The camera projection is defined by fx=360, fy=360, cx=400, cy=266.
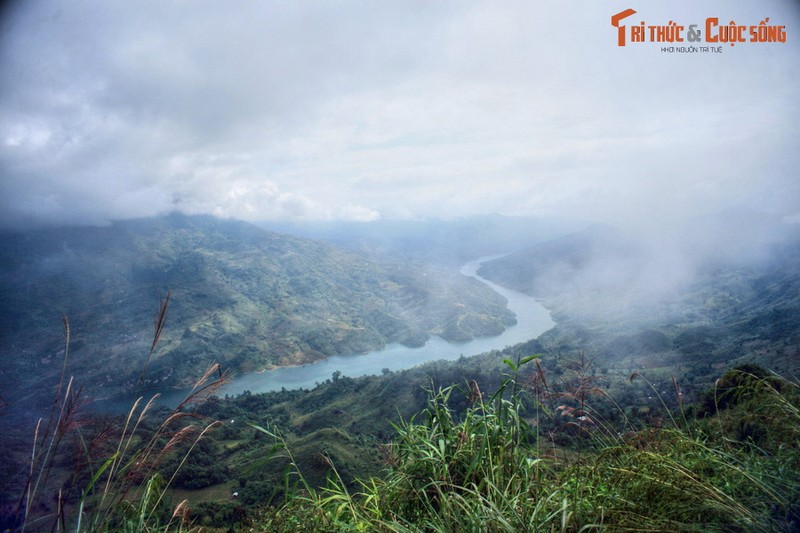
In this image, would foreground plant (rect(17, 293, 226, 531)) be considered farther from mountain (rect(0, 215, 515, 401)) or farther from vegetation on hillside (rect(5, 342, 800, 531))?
mountain (rect(0, 215, 515, 401))

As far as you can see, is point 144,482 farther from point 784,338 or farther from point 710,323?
point 710,323

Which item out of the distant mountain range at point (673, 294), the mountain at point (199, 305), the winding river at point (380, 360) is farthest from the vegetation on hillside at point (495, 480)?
the winding river at point (380, 360)

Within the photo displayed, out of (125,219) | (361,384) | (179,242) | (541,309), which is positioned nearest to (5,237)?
(125,219)

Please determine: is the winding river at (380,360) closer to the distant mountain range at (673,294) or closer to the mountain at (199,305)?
the mountain at (199,305)

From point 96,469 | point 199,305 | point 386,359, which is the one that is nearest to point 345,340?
point 386,359

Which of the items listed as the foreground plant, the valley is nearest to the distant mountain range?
the valley
